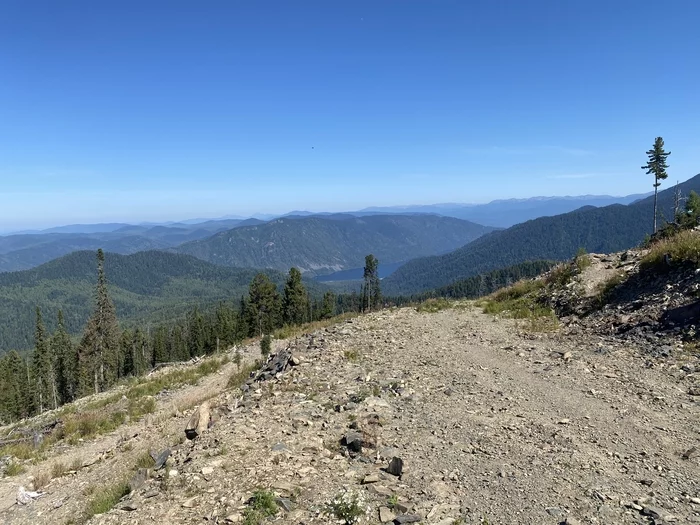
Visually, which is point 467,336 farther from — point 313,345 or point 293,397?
point 293,397

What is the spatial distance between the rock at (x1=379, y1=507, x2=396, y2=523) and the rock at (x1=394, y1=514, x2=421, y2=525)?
10 centimetres

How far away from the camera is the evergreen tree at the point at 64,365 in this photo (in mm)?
71188

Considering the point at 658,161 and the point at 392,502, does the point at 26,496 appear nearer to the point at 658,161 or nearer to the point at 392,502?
the point at 392,502

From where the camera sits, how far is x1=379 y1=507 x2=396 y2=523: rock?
21.4ft

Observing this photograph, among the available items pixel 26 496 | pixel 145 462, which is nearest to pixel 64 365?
pixel 26 496

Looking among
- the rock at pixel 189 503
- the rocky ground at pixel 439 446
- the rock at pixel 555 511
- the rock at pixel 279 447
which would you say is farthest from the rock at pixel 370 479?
the rock at pixel 189 503

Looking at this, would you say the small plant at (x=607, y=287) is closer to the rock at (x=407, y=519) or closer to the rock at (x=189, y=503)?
the rock at (x=407, y=519)

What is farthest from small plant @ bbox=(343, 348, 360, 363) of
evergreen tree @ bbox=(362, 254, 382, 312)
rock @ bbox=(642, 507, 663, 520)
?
evergreen tree @ bbox=(362, 254, 382, 312)

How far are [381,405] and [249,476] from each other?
14.3 ft

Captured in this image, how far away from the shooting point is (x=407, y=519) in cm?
650

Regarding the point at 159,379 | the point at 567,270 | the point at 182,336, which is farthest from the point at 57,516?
the point at 182,336

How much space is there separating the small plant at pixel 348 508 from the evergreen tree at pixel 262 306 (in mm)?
62954

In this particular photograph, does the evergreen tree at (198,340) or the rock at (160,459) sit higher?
the rock at (160,459)

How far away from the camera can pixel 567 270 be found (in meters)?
24.4
